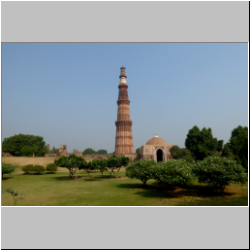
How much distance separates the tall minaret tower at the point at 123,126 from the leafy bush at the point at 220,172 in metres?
28.0

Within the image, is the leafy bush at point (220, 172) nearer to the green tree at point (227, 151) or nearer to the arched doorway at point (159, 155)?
the green tree at point (227, 151)

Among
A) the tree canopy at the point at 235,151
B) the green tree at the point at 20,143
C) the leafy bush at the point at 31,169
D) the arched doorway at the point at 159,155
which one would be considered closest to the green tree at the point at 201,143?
the tree canopy at the point at 235,151

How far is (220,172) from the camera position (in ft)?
35.7

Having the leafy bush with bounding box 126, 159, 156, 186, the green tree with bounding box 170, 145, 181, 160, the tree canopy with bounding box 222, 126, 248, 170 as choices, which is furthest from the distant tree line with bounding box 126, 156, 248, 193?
the green tree with bounding box 170, 145, 181, 160

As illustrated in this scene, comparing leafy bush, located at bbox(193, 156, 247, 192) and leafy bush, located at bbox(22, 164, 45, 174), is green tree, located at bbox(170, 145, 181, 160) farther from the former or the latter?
leafy bush, located at bbox(22, 164, 45, 174)

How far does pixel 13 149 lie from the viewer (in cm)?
3966

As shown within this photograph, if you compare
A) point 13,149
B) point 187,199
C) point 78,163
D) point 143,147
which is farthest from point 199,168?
point 13,149

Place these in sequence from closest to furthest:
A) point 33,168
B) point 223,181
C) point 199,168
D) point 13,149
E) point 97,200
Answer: point 97,200 < point 223,181 < point 199,168 < point 33,168 < point 13,149

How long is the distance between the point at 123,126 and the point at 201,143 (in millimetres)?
17201

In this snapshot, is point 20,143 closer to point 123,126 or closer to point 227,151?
point 123,126

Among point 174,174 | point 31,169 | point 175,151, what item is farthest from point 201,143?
point 31,169

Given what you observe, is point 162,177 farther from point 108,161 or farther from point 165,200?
point 108,161

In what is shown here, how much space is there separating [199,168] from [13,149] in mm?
40779

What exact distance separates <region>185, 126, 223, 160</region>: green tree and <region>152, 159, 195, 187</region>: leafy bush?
18.3 meters
